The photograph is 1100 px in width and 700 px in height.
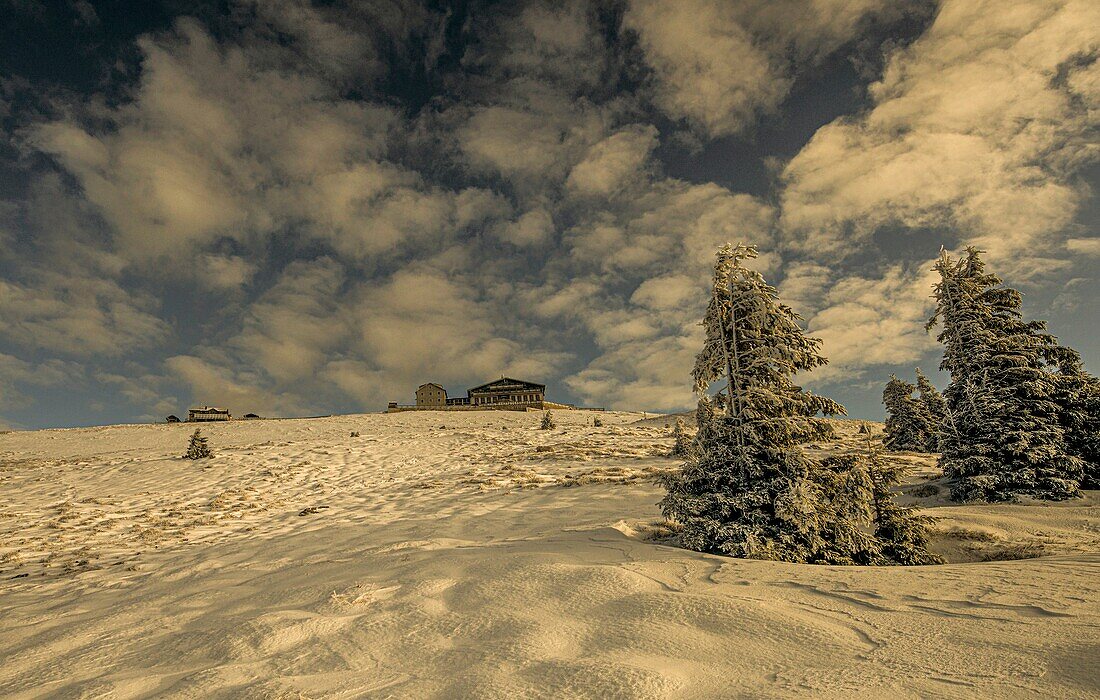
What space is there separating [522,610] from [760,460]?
5.28 meters

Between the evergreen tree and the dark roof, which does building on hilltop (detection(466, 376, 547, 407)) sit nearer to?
the dark roof

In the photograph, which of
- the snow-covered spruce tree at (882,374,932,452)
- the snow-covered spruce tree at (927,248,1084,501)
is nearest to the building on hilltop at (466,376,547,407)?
the snow-covered spruce tree at (882,374,932,452)

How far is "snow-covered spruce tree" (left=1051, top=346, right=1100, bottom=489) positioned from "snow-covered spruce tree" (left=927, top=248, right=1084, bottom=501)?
367 millimetres

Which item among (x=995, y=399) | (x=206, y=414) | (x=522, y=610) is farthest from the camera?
(x=206, y=414)

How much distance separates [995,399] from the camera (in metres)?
14.9

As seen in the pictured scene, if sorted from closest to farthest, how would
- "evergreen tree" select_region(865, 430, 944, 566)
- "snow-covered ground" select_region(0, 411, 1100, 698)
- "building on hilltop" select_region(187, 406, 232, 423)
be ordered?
"snow-covered ground" select_region(0, 411, 1100, 698)
"evergreen tree" select_region(865, 430, 944, 566)
"building on hilltop" select_region(187, 406, 232, 423)

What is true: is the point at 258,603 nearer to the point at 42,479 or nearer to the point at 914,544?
the point at 914,544

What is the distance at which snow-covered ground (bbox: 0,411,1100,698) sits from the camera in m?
3.27

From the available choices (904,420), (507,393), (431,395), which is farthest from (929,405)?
(431,395)

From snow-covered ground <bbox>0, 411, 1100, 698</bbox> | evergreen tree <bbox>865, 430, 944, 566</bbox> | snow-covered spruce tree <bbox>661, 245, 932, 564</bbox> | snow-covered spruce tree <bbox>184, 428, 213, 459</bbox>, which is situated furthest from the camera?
snow-covered spruce tree <bbox>184, 428, 213, 459</bbox>

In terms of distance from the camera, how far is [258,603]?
629 cm

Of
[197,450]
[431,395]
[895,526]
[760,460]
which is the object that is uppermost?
[431,395]

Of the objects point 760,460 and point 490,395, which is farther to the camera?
point 490,395

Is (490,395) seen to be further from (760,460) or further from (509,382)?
(760,460)
